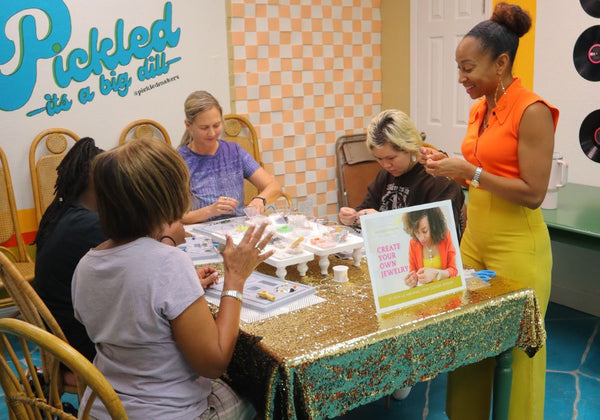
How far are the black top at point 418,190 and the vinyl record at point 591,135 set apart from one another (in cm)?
130

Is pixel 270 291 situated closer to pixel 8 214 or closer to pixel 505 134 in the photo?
pixel 505 134

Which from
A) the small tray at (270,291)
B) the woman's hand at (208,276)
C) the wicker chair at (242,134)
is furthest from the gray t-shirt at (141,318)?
the wicker chair at (242,134)

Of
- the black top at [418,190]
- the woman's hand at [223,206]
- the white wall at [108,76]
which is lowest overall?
the woman's hand at [223,206]

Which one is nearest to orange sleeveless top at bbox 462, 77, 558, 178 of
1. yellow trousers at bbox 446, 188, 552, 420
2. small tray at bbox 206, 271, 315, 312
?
yellow trousers at bbox 446, 188, 552, 420

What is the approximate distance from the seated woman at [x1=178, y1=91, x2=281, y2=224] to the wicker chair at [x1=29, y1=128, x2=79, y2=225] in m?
0.86

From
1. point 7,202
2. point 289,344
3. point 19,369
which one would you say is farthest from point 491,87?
point 7,202

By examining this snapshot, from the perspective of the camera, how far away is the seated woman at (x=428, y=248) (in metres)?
1.74

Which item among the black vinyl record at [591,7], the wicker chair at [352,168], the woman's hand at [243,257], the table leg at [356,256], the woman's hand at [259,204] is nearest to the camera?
the woman's hand at [243,257]

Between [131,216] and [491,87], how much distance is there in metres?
1.31

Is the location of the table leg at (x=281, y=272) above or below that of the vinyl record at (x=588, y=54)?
below

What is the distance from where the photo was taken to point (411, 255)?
173cm

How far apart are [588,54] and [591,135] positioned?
448 mm

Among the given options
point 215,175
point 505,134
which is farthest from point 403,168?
point 215,175

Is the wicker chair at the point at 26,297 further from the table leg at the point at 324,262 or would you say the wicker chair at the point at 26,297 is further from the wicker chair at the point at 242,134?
the wicker chair at the point at 242,134
